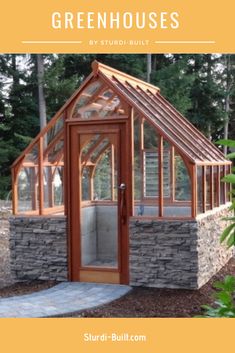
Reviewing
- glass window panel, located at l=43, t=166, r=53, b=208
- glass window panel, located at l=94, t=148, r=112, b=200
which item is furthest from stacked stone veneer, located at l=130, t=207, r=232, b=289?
glass window panel, located at l=94, t=148, r=112, b=200

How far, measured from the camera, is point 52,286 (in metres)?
7.22

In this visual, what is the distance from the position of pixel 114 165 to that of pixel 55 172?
131cm

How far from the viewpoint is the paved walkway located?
583 cm

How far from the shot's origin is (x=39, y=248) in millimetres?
7520

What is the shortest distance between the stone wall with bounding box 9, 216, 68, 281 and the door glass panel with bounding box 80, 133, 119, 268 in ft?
1.10

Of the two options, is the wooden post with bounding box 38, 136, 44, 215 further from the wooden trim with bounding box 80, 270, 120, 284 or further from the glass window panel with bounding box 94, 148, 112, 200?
the glass window panel with bounding box 94, 148, 112, 200

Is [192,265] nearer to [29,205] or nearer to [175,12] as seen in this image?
[29,205]

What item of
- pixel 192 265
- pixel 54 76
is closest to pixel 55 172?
pixel 192 265

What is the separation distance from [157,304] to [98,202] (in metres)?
2.73

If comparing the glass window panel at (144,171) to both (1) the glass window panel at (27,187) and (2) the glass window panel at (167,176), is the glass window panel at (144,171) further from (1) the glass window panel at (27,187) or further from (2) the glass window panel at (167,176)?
(1) the glass window panel at (27,187)

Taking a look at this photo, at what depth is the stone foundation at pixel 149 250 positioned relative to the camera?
6.75 m

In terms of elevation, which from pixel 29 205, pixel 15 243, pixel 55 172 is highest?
pixel 55 172

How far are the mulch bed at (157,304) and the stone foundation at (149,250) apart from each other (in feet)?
0.48

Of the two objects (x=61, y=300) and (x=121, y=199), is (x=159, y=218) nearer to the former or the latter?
(x=121, y=199)
